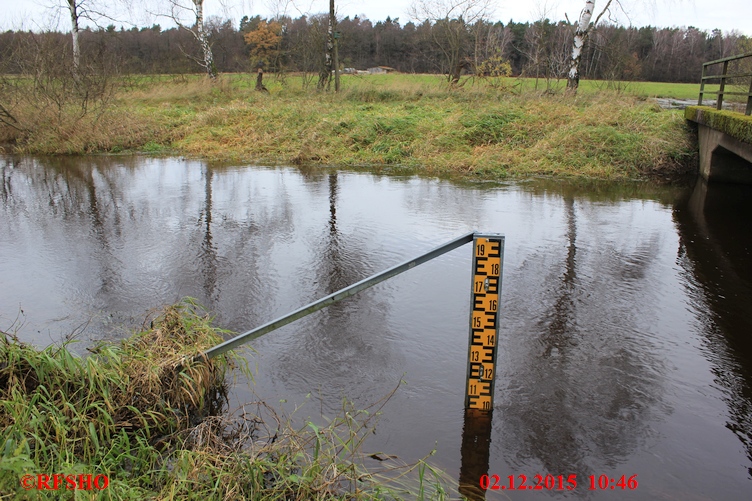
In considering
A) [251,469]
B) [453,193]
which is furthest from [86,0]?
[251,469]

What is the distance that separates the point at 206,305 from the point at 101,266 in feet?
6.61

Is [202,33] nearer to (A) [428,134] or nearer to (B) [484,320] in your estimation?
(A) [428,134]

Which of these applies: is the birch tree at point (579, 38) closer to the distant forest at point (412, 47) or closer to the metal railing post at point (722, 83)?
the distant forest at point (412, 47)

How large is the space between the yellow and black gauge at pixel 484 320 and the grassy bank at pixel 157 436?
0.80 meters

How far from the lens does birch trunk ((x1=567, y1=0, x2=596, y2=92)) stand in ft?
63.6

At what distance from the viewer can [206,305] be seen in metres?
5.82

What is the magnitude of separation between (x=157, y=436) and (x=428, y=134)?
44.7 feet

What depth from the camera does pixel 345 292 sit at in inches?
144

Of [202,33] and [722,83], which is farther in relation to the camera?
[202,33]

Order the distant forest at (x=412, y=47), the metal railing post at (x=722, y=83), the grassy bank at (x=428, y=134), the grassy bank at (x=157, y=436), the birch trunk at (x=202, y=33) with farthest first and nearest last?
the distant forest at (x=412, y=47), the birch trunk at (x=202, y=33), the grassy bank at (x=428, y=134), the metal railing post at (x=722, y=83), the grassy bank at (x=157, y=436)

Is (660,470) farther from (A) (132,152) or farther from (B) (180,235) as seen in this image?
(A) (132,152)

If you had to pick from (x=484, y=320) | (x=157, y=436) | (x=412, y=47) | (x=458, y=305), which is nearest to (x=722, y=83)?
(x=458, y=305)

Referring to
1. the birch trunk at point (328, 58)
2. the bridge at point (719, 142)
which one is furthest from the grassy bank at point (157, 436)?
the birch trunk at point (328, 58)

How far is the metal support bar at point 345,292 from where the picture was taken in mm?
3639
